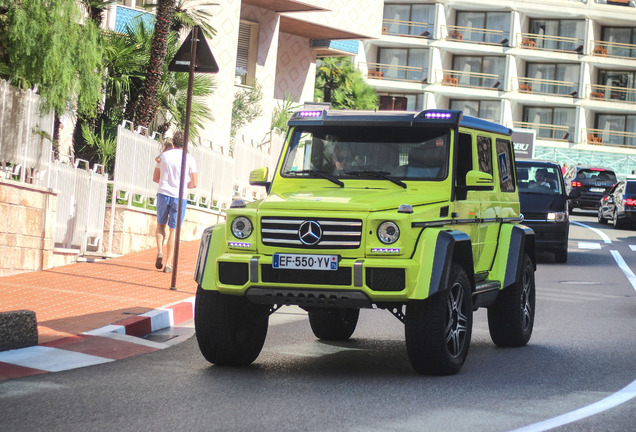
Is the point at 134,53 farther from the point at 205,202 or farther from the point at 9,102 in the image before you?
the point at 9,102

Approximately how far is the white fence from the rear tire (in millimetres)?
5712

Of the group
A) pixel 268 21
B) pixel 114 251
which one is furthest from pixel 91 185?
pixel 268 21

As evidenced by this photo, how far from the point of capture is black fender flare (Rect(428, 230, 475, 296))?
8.24 meters

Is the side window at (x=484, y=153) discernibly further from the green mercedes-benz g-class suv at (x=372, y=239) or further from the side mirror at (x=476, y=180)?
the side mirror at (x=476, y=180)

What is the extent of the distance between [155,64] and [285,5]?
12.9 metres

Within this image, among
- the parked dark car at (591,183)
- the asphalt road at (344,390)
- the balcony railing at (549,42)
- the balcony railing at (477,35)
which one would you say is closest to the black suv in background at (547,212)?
the asphalt road at (344,390)

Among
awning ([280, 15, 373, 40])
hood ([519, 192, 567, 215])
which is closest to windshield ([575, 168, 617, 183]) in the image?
awning ([280, 15, 373, 40])

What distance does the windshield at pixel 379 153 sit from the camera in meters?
9.46

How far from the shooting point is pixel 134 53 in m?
22.9

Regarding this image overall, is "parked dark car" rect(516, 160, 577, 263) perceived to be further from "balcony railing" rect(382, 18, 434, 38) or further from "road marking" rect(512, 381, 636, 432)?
"balcony railing" rect(382, 18, 434, 38)

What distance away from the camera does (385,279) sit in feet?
26.9

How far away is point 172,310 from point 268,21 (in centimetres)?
2393

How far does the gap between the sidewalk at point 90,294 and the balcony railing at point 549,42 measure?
2623 inches

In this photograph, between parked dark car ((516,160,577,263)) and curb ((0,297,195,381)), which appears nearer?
curb ((0,297,195,381))
